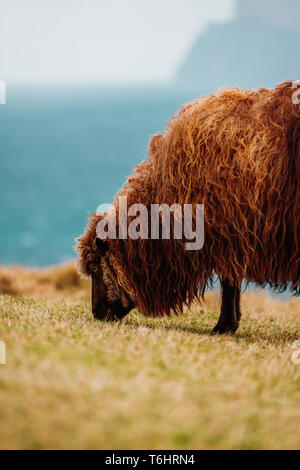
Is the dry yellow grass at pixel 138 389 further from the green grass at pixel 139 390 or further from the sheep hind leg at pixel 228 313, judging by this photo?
the sheep hind leg at pixel 228 313

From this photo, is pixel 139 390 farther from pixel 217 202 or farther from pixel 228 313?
pixel 228 313

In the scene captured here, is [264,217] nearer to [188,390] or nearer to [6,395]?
[188,390]

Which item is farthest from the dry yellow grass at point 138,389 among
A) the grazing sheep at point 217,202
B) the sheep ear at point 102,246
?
the sheep ear at point 102,246

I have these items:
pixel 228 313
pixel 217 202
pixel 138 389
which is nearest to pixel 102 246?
pixel 217 202

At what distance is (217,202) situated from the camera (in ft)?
17.7

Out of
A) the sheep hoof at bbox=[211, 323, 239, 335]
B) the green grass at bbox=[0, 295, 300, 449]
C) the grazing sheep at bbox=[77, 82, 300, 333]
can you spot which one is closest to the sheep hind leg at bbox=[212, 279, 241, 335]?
the sheep hoof at bbox=[211, 323, 239, 335]

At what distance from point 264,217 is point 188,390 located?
8.00ft

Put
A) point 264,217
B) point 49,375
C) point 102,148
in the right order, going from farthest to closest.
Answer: point 102,148
point 264,217
point 49,375

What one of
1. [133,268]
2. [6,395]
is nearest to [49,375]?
[6,395]

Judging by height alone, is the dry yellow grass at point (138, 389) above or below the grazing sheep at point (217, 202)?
below

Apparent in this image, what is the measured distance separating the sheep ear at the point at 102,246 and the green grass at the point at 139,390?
3.11 feet

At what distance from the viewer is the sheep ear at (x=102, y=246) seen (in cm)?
594

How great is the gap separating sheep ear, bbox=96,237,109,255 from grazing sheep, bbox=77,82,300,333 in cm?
1

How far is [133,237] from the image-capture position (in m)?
5.79
